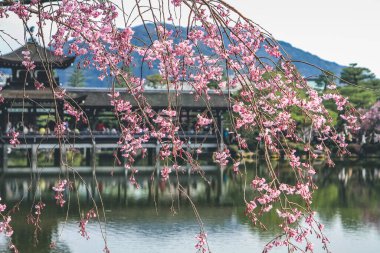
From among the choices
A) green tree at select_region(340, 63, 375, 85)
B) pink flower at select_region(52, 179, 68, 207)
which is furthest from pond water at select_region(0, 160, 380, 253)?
green tree at select_region(340, 63, 375, 85)

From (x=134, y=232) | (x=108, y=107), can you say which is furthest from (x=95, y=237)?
(x=108, y=107)

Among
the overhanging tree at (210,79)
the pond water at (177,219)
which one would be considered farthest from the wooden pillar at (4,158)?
the overhanging tree at (210,79)

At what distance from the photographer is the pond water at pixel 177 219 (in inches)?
587

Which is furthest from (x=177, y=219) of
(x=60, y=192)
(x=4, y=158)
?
(x=4, y=158)

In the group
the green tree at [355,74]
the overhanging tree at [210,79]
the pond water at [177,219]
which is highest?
the green tree at [355,74]

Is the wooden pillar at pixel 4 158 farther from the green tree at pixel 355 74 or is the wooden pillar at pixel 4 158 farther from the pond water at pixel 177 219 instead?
the green tree at pixel 355 74

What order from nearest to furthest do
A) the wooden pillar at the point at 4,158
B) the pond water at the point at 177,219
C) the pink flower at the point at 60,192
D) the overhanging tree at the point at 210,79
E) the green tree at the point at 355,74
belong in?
the overhanging tree at the point at 210,79, the pink flower at the point at 60,192, the pond water at the point at 177,219, the wooden pillar at the point at 4,158, the green tree at the point at 355,74

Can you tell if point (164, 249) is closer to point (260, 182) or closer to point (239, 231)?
point (239, 231)

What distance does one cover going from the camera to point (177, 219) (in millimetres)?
18156

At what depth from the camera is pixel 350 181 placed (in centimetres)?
2917

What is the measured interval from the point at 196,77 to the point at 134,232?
1159cm

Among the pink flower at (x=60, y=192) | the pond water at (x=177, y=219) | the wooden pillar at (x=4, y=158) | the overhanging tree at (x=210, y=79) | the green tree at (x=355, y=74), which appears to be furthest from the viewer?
the green tree at (x=355, y=74)

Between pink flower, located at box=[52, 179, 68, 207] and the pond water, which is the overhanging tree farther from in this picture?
the pond water

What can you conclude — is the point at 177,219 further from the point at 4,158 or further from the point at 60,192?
the point at 4,158
